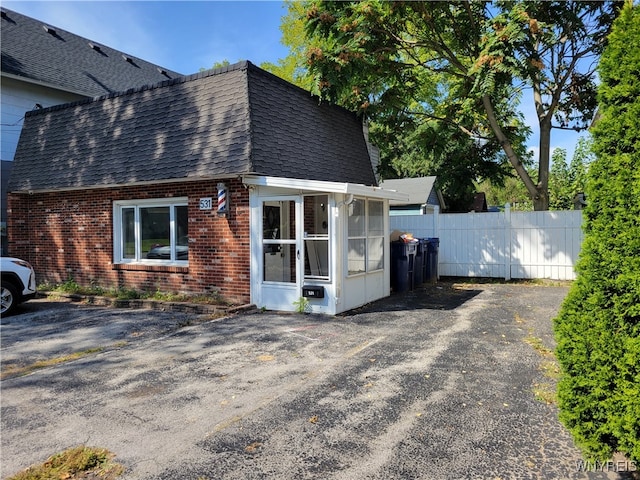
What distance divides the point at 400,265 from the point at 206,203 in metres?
5.20

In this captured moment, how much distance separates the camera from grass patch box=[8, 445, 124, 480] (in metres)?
3.04

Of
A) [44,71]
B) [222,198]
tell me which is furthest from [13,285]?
[44,71]

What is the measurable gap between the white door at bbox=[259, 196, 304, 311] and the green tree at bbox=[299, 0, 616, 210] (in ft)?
14.3

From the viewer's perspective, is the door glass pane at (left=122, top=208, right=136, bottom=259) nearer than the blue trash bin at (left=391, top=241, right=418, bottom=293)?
Yes

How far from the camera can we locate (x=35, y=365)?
5.62 metres

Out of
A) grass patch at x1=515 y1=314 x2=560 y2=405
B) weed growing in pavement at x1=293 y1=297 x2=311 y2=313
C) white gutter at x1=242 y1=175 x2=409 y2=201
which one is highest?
white gutter at x1=242 y1=175 x2=409 y2=201

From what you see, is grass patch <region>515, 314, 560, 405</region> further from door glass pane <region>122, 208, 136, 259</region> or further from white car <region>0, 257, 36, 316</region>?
white car <region>0, 257, 36, 316</region>

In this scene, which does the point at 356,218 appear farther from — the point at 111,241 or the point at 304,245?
the point at 111,241

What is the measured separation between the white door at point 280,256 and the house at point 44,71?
980 cm

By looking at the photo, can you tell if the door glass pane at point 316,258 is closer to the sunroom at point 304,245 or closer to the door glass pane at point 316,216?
the sunroom at point 304,245

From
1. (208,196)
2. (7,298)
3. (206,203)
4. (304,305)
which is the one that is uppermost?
(208,196)

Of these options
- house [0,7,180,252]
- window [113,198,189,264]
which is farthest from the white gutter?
house [0,7,180,252]

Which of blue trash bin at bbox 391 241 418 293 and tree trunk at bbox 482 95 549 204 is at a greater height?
tree trunk at bbox 482 95 549 204

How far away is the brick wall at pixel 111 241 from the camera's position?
8.80m
